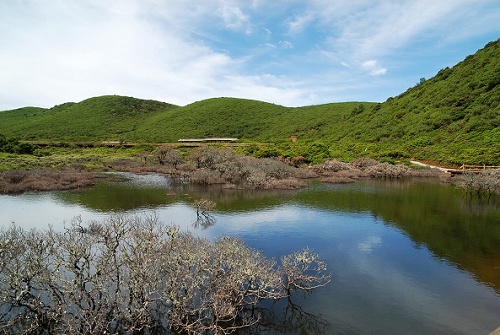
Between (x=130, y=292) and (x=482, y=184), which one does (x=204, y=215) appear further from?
(x=482, y=184)

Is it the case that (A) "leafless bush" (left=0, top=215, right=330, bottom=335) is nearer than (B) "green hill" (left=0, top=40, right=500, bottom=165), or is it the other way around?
(A) "leafless bush" (left=0, top=215, right=330, bottom=335)

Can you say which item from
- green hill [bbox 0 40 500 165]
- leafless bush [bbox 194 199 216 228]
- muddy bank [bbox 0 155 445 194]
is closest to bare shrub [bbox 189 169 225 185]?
muddy bank [bbox 0 155 445 194]

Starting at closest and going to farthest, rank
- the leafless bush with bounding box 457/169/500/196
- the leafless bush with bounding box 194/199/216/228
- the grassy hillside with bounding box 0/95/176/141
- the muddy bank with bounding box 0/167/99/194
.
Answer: the leafless bush with bounding box 194/199/216/228 < the leafless bush with bounding box 457/169/500/196 < the muddy bank with bounding box 0/167/99/194 < the grassy hillside with bounding box 0/95/176/141

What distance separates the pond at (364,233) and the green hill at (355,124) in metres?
29.6

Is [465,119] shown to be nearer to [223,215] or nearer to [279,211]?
[279,211]

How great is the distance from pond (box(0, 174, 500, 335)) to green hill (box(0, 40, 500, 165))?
97.1 feet

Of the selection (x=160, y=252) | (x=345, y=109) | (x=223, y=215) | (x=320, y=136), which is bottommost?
(x=223, y=215)

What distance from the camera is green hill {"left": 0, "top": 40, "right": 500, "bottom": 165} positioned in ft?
301

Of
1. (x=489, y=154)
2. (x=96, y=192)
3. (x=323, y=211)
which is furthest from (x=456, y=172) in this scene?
(x=96, y=192)

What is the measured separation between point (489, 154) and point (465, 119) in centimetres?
2273

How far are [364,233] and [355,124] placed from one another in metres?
101

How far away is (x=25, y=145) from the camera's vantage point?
102 m

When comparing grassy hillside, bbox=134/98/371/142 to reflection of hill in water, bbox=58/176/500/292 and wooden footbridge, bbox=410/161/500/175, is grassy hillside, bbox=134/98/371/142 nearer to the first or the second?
wooden footbridge, bbox=410/161/500/175

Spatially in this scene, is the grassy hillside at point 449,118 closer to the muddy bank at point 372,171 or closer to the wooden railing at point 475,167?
the wooden railing at point 475,167
